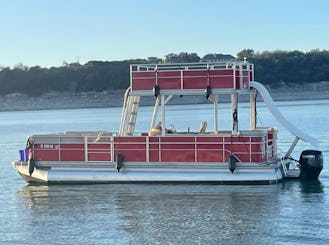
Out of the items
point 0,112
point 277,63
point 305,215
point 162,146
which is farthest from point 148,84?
point 0,112

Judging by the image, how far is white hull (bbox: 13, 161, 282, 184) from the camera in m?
27.8

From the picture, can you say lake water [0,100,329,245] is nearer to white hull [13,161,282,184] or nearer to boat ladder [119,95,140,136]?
white hull [13,161,282,184]

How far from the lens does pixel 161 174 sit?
28.5 meters

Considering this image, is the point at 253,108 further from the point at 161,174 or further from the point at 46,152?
the point at 46,152

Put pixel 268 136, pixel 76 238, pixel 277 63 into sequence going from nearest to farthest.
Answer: pixel 76 238, pixel 268 136, pixel 277 63

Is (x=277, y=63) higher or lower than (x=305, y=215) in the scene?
higher

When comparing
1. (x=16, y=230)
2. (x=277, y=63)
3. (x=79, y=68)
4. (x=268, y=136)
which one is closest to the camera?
(x=16, y=230)

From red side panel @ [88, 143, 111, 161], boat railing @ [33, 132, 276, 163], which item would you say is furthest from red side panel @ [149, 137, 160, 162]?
red side panel @ [88, 143, 111, 161]

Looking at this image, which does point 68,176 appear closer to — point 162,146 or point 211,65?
point 162,146

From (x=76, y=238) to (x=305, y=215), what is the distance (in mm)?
6787

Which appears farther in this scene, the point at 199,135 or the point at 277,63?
the point at 277,63

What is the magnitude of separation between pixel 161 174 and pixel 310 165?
5.74m

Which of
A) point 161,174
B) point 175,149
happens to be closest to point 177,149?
point 175,149

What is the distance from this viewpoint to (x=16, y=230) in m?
22.2
